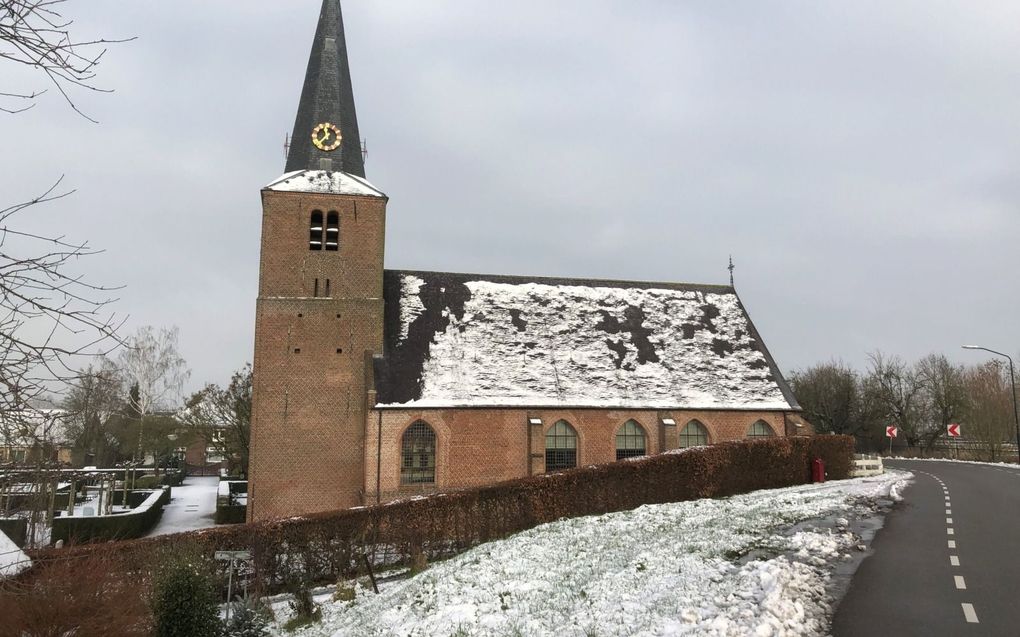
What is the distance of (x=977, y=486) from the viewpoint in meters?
24.1

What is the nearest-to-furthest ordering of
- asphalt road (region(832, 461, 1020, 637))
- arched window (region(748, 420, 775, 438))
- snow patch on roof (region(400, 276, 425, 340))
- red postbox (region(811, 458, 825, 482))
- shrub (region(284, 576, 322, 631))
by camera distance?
asphalt road (region(832, 461, 1020, 637)) < shrub (region(284, 576, 322, 631)) < red postbox (region(811, 458, 825, 482)) < snow patch on roof (region(400, 276, 425, 340)) < arched window (region(748, 420, 775, 438))

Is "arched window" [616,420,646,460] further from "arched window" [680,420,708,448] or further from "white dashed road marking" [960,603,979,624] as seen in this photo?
"white dashed road marking" [960,603,979,624]

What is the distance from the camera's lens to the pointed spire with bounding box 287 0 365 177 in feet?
88.4

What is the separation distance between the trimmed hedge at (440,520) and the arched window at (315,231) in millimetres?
12687

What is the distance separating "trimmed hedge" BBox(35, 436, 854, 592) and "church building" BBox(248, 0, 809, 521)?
6.41m

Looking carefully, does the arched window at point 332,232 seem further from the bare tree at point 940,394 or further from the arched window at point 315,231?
the bare tree at point 940,394

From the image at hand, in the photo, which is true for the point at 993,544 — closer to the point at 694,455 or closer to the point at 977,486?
the point at 694,455

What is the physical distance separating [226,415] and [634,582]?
3441cm

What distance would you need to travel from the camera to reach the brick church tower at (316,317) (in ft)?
78.9

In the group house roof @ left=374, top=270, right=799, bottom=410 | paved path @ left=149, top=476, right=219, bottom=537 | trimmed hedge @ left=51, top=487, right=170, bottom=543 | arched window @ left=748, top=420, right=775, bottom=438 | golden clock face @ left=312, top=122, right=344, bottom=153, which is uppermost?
golden clock face @ left=312, top=122, right=344, bottom=153

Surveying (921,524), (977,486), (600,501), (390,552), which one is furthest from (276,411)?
(977,486)

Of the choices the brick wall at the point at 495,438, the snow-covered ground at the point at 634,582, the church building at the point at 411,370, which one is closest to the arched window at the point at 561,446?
the church building at the point at 411,370

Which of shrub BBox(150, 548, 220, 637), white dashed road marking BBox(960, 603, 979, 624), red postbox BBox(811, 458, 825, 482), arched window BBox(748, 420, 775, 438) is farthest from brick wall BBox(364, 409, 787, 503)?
white dashed road marking BBox(960, 603, 979, 624)

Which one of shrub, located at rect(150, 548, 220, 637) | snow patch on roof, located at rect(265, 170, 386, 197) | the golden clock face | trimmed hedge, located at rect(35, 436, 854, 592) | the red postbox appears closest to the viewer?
shrub, located at rect(150, 548, 220, 637)
